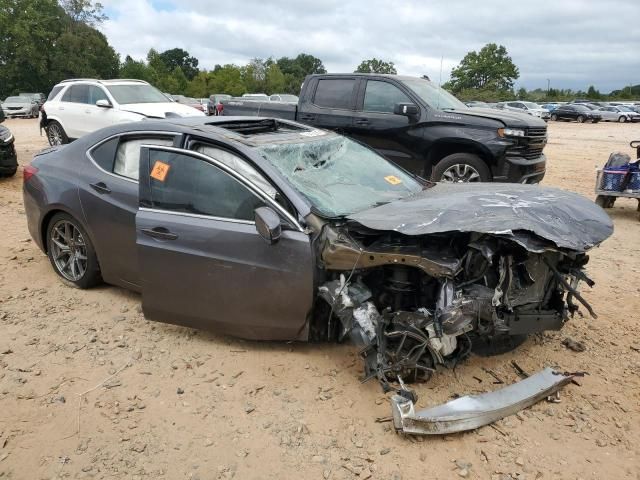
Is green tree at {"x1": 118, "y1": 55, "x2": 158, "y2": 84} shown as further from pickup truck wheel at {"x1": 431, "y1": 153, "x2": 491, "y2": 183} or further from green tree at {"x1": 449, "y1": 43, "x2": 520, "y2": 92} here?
pickup truck wheel at {"x1": 431, "y1": 153, "x2": 491, "y2": 183}

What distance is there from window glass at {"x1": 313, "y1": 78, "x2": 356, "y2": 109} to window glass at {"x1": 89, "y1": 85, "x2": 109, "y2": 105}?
5.54m

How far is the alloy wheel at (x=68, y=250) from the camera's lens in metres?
4.59

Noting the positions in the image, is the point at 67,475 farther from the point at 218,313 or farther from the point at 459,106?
the point at 459,106

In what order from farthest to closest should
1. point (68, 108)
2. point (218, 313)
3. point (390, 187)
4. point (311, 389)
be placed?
point (68, 108), point (390, 187), point (218, 313), point (311, 389)

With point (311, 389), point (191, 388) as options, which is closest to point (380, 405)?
point (311, 389)

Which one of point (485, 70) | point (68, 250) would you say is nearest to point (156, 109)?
point (68, 250)

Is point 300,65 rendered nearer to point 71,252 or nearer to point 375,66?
point 375,66

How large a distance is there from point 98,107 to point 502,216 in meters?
10.6

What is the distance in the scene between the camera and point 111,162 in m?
4.36

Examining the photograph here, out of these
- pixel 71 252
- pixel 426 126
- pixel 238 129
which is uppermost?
pixel 238 129

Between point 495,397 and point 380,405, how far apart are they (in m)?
0.66

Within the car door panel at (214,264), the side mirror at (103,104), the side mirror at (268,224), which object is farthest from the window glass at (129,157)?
the side mirror at (103,104)

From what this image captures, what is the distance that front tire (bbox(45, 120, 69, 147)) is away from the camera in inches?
502

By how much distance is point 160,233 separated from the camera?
364cm
